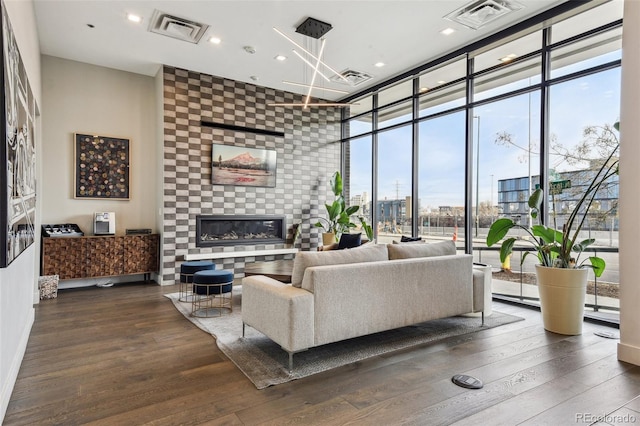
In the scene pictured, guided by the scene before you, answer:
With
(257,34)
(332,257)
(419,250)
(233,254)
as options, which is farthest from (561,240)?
(233,254)

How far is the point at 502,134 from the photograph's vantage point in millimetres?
5113

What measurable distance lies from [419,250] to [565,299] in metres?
1.50

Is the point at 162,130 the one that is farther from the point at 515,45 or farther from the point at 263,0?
the point at 515,45

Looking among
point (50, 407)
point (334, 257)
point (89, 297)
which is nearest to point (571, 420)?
point (334, 257)

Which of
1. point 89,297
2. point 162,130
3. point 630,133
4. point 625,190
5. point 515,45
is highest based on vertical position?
point 515,45

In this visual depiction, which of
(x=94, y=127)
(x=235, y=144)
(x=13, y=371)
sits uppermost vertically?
(x=94, y=127)

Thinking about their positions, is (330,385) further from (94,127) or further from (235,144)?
(94,127)

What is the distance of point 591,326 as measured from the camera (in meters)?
3.90

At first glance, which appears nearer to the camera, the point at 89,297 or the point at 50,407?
the point at 50,407

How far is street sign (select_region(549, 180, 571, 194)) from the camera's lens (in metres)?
4.27

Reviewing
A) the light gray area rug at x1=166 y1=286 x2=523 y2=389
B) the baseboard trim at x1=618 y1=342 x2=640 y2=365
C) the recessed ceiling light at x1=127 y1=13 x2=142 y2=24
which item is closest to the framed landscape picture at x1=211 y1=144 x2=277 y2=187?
the recessed ceiling light at x1=127 y1=13 x2=142 y2=24

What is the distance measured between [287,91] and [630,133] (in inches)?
226

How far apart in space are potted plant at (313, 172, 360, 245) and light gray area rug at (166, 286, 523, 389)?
3.52m

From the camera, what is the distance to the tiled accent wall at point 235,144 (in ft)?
20.4
